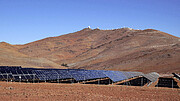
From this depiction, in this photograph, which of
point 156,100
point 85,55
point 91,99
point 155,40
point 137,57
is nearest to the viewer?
point 91,99

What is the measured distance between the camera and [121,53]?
134 m

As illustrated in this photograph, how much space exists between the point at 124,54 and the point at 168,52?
25.3 m

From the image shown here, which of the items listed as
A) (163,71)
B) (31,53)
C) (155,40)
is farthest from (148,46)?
(31,53)

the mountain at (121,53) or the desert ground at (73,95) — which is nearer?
the desert ground at (73,95)

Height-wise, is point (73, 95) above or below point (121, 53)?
below

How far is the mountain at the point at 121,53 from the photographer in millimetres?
101581

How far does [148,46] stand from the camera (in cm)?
13512

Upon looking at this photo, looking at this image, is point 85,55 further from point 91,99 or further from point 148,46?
point 91,99

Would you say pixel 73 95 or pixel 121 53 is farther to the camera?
pixel 121 53

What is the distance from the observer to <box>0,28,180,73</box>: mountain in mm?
101581

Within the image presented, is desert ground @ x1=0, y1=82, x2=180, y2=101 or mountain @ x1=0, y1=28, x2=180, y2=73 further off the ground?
mountain @ x1=0, y1=28, x2=180, y2=73

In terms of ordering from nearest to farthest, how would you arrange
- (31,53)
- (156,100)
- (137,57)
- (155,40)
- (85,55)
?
(156,100), (137,57), (155,40), (85,55), (31,53)

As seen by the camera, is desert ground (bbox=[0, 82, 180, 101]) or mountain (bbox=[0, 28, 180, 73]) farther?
mountain (bbox=[0, 28, 180, 73])

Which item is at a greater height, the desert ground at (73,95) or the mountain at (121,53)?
the mountain at (121,53)
